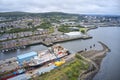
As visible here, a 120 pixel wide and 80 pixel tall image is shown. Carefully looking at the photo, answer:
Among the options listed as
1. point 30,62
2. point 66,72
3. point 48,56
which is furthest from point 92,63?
point 30,62

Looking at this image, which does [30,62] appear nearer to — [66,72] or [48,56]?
[48,56]

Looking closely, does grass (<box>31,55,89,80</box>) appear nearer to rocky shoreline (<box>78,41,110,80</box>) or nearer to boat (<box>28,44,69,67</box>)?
rocky shoreline (<box>78,41,110,80</box>)

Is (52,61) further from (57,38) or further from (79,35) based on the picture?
(79,35)

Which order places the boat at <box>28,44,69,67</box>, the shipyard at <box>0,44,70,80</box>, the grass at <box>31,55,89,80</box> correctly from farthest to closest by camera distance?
1. the boat at <box>28,44,69,67</box>
2. the shipyard at <box>0,44,70,80</box>
3. the grass at <box>31,55,89,80</box>

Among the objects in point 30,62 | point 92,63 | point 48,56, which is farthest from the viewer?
point 48,56

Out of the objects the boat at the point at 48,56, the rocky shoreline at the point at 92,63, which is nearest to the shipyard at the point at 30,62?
the boat at the point at 48,56

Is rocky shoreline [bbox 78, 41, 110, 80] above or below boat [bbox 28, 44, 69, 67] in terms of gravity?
below

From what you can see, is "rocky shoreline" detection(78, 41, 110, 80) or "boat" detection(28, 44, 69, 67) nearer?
"rocky shoreline" detection(78, 41, 110, 80)

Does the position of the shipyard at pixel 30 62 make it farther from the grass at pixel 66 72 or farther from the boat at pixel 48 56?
the grass at pixel 66 72

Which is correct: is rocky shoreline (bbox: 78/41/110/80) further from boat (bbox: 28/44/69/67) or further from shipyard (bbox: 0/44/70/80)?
boat (bbox: 28/44/69/67)

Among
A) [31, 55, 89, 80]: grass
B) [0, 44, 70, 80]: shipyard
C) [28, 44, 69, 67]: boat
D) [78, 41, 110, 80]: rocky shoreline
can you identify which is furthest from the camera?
[28, 44, 69, 67]: boat

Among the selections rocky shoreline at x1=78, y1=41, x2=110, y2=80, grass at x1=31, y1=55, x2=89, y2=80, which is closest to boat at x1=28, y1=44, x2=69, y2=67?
grass at x1=31, y1=55, x2=89, y2=80

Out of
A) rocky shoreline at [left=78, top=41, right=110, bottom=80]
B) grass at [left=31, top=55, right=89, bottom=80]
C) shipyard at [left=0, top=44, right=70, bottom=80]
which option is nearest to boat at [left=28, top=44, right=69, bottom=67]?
shipyard at [left=0, top=44, right=70, bottom=80]
